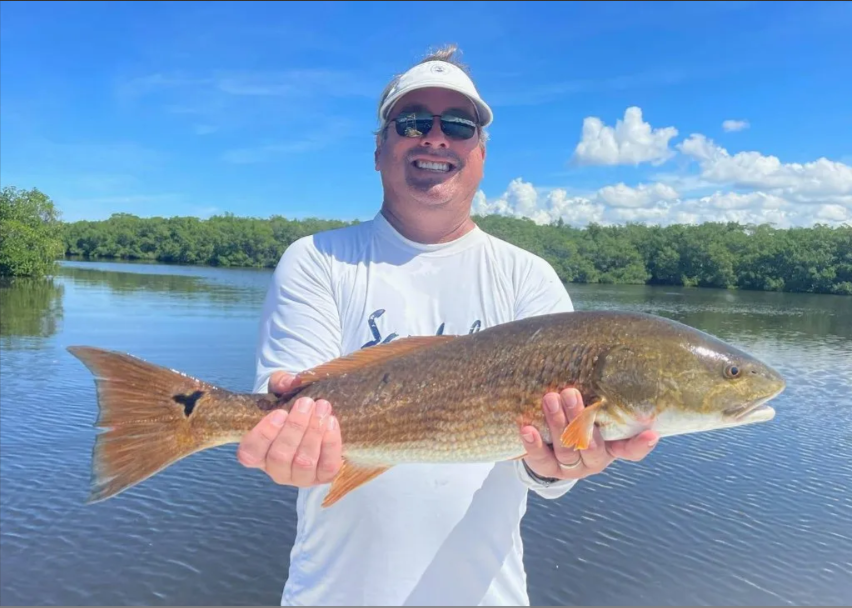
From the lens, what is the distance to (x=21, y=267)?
64562 mm

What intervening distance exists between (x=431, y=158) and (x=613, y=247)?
117 metres

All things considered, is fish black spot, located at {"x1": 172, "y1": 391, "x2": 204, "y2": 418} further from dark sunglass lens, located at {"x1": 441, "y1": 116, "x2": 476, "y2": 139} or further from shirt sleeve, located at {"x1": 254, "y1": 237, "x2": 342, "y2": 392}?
dark sunglass lens, located at {"x1": 441, "y1": 116, "x2": 476, "y2": 139}

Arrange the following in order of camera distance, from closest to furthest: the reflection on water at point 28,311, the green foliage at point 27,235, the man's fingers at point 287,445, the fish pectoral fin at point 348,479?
the man's fingers at point 287,445 → the fish pectoral fin at point 348,479 → the reflection on water at point 28,311 → the green foliage at point 27,235

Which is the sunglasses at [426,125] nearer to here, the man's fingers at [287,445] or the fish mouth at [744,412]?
the man's fingers at [287,445]

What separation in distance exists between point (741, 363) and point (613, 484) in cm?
1350

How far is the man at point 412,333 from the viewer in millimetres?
3049

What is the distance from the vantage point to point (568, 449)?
9.83 ft

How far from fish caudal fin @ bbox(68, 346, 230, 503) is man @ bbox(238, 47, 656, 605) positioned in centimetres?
35

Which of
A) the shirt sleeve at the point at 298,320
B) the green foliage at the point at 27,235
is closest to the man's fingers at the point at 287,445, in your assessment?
the shirt sleeve at the point at 298,320

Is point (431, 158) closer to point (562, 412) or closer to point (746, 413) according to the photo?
point (562, 412)

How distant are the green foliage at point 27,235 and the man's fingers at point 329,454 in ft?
238

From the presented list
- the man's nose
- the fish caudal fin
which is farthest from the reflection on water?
the man's nose

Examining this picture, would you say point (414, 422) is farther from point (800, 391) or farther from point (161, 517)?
point (800, 391)

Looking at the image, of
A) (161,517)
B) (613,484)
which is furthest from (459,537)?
(613,484)
